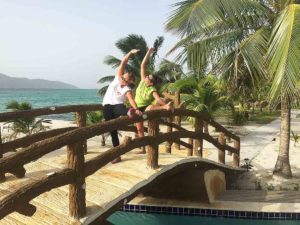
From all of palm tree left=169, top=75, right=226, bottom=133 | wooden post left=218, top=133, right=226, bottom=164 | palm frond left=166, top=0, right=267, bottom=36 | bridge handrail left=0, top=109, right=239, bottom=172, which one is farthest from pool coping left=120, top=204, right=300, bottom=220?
palm tree left=169, top=75, right=226, bottom=133

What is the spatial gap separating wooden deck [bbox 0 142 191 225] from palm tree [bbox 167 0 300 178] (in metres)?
2.65

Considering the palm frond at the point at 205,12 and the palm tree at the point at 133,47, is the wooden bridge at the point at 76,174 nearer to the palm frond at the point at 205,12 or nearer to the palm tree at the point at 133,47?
the palm frond at the point at 205,12

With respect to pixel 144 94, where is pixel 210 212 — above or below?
below

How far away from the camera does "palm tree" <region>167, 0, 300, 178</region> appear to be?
690 cm

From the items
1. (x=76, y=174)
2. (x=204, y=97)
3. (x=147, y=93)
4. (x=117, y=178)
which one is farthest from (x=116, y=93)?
(x=204, y=97)

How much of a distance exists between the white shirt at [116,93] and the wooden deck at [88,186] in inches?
45.4

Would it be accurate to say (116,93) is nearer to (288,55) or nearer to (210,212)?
(288,55)

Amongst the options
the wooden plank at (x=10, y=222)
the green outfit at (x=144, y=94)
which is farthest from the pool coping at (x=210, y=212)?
the wooden plank at (x=10, y=222)

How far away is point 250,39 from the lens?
8.85m

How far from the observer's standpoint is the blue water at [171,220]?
27.6 feet

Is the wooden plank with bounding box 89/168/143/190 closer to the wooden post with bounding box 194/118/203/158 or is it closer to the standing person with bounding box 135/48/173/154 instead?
the standing person with bounding box 135/48/173/154

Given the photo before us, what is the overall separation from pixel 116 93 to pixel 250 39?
12.3 feet

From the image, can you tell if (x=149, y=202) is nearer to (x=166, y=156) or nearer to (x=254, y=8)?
(x=166, y=156)

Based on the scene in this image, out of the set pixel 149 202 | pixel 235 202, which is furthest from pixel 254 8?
pixel 149 202
